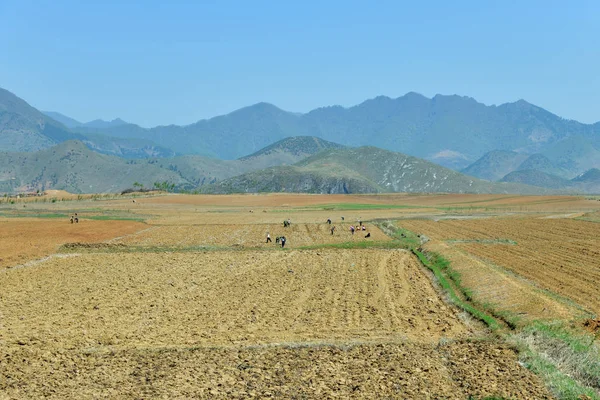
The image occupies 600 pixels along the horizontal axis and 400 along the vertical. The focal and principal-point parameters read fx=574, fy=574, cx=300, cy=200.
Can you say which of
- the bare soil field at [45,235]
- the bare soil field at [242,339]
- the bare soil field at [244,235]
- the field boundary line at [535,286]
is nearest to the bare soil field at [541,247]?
the field boundary line at [535,286]

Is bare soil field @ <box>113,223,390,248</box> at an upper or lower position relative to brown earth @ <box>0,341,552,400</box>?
upper

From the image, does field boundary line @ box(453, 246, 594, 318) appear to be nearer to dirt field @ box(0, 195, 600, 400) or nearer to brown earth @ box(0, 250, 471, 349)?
dirt field @ box(0, 195, 600, 400)

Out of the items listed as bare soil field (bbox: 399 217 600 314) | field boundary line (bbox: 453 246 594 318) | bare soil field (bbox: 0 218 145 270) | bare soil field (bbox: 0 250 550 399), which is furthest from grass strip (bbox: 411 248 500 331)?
bare soil field (bbox: 0 218 145 270)

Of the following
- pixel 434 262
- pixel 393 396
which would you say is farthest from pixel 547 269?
pixel 393 396

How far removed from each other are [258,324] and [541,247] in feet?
105

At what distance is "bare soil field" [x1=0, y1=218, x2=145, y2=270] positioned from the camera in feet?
149

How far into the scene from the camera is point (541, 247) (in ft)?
155

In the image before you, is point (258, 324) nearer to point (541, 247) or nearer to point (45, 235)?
point (541, 247)

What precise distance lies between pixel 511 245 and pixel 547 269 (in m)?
14.1

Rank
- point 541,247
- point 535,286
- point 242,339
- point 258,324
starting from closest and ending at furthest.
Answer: point 242,339 → point 258,324 → point 535,286 → point 541,247

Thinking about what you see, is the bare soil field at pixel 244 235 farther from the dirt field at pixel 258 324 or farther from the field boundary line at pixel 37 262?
the field boundary line at pixel 37 262

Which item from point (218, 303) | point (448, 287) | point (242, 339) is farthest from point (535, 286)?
point (242, 339)

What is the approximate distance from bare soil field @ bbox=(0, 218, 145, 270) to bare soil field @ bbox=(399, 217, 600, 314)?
3440 cm

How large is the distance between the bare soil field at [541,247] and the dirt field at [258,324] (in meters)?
0.44
